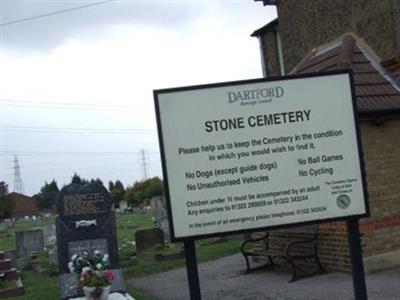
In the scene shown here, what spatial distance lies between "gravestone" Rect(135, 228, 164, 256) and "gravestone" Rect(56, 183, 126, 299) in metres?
8.48

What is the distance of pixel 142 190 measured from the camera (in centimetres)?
10188

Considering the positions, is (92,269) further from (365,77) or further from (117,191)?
(117,191)

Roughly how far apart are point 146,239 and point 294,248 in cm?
891

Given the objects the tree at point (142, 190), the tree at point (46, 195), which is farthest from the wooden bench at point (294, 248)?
the tree at point (46, 195)

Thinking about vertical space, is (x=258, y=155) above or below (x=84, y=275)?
above

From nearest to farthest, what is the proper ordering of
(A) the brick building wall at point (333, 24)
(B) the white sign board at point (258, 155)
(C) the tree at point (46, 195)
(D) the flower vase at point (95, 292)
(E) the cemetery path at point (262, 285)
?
(B) the white sign board at point (258, 155) < (E) the cemetery path at point (262, 285) < (D) the flower vase at point (95, 292) < (A) the brick building wall at point (333, 24) < (C) the tree at point (46, 195)

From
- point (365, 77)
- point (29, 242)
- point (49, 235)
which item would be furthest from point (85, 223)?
point (49, 235)

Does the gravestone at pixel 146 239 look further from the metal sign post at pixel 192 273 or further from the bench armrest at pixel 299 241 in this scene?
the metal sign post at pixel 192 273

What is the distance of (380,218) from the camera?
10789 mm

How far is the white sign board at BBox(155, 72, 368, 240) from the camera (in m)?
5.07

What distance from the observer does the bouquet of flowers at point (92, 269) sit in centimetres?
975

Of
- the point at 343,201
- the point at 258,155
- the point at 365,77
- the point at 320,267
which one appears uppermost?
the point at 365,77

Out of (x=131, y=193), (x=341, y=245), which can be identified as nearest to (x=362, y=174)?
(x=341, y=245)

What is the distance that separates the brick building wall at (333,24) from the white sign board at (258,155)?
704cm
